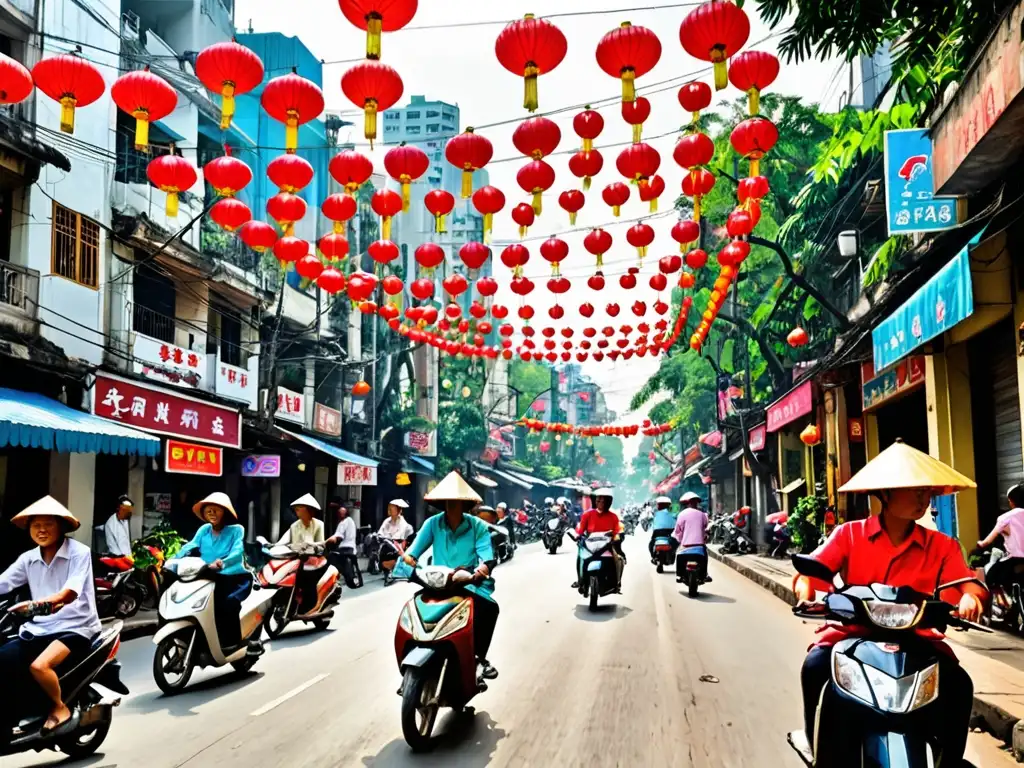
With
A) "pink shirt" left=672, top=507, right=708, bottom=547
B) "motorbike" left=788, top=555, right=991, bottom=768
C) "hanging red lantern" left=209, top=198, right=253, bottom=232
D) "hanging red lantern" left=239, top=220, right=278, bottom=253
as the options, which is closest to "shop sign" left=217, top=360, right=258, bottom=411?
"hanging red lantern" left=239, top=220, right=278, bottom=253

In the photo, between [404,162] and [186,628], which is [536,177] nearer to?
[404,162]

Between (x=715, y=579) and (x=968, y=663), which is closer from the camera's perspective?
(x=968, y=663)

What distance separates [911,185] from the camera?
11.0 metres

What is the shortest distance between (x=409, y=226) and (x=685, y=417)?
1985 cm

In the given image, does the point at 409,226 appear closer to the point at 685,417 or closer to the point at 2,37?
the point at 685,417

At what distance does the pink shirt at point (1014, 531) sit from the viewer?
9039 mm

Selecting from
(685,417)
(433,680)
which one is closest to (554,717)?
(433,680)

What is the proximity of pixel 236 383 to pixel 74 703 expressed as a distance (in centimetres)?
1652

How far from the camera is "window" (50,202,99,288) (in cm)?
1475

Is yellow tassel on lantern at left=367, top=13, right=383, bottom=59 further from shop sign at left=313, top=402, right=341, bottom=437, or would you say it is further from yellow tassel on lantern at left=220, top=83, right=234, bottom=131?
shop sign at left=313, top=402, right=341, bottom=437

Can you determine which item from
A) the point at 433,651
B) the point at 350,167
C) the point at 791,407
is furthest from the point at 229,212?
the point at 791,407

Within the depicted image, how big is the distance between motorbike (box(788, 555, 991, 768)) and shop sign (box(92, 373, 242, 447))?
46.5 feet

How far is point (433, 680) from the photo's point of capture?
5.38 meters

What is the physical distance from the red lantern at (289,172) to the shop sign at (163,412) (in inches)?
299
